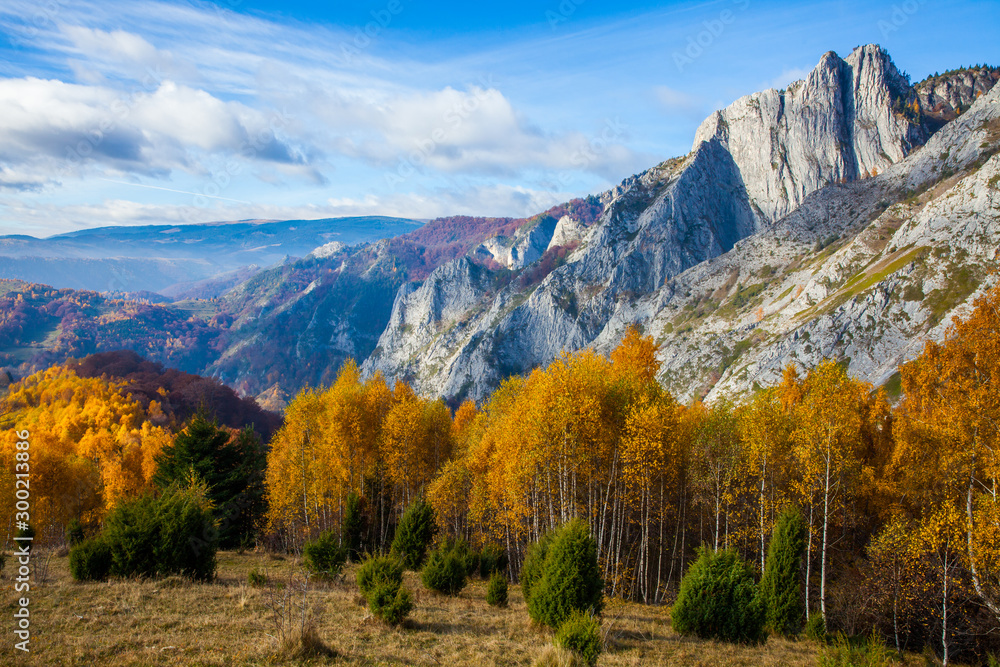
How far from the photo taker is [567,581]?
17.9 metres

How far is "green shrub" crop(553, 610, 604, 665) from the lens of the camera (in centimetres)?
1335

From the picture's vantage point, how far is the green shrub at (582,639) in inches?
526

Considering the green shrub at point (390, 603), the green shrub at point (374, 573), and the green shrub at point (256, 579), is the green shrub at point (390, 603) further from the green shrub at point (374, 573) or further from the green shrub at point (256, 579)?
the green shrub at point (256, 579)

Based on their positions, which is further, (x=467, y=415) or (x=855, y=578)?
(x=467, y=415)

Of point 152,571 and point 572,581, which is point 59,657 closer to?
point 152,571

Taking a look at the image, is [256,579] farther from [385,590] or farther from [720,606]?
[720,606]

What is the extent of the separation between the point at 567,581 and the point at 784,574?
12411 millimetres

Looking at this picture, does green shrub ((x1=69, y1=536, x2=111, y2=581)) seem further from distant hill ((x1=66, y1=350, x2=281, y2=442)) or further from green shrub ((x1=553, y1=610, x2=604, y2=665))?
distant hill ((x1=66, y1=350, x2=281, y2=442))

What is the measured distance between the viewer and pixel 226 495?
135 ft

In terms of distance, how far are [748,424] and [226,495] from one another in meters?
40.8

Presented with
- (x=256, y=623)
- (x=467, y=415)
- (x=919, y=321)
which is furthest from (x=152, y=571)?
(x=919, y=321)

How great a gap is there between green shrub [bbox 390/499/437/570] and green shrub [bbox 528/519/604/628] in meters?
12.0

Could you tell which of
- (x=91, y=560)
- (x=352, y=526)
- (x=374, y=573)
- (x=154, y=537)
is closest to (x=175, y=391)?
(x=352, y=526)

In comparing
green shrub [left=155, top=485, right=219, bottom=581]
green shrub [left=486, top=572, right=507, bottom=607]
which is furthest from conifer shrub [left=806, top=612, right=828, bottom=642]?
green shrub [left=155, top=485, right=219, bottom=581]
